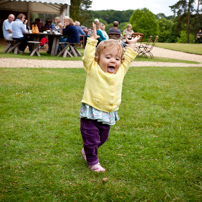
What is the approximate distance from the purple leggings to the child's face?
558 mm

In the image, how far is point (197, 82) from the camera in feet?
24.3

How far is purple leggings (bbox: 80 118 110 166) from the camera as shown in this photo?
96.4 inches

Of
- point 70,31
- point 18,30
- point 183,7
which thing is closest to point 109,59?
point 70,31

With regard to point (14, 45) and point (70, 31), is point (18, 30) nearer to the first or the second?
point (14, 45)

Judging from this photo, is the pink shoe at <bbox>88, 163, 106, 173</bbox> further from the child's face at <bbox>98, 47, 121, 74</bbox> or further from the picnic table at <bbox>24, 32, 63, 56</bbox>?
the picnic table at <bbox>24, 32, 63, 56</bbox>

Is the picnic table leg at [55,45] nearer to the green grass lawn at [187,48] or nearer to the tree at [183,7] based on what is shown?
the green grass lawn at [187,48]

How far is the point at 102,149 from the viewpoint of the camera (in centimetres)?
311

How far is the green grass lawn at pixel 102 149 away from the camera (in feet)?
7.55

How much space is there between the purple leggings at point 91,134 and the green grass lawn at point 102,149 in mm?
210

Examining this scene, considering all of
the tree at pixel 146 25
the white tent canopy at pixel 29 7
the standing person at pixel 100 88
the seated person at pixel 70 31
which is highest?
the tree at pixel 146 25

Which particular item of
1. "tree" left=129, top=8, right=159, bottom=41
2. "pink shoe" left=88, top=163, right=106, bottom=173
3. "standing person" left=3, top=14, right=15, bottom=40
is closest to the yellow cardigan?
"pink shoe" left=88, top=163, right=106, bottom=173

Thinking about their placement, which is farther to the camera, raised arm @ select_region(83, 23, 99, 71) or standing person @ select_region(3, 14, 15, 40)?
standing person @ select_region(3, 14, 15, 40)

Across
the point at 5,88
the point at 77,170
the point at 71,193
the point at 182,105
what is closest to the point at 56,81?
the point at 5,88

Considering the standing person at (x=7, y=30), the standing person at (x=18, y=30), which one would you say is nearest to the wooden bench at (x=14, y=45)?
the standing person at (x=7, y=30)
